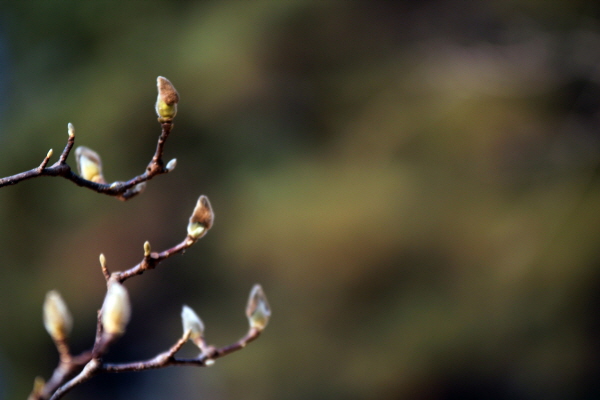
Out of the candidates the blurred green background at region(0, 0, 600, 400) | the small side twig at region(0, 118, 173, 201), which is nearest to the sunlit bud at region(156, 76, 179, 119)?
the small side twig at region(0, 118, 173, 201)

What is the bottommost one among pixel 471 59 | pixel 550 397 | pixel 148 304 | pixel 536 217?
pixel 550 397

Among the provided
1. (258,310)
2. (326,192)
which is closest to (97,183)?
(258,310)

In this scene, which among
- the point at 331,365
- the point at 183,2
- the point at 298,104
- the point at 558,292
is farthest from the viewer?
the point at 183,2

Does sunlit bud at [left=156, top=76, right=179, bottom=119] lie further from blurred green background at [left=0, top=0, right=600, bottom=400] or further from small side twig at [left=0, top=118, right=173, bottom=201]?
blurred green background at [left=0, top=0, right=600, bottom=400]

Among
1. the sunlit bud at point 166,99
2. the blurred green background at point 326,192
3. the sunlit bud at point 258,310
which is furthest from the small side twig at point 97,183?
the blurred green background at point 326,192

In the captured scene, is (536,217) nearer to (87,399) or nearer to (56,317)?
(56,317)

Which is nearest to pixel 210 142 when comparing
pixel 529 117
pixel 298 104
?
pixel 298 104
